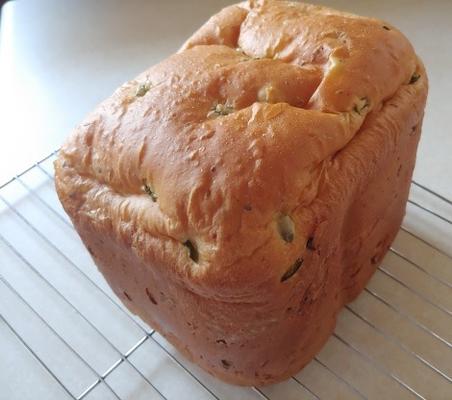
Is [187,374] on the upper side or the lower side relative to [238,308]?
lower

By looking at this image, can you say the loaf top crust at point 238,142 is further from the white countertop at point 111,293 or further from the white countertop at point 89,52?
the white countertop at point 89,52

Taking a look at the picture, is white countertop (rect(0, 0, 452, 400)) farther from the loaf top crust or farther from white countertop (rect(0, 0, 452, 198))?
the loaf top crust

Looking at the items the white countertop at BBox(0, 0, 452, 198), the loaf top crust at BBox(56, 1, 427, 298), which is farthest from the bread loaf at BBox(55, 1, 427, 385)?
the white countertop at BBox(0, 0, 452, 198)

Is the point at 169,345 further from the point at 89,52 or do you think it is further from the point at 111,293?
the point at 89,52

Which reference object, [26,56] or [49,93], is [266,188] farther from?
[26,56]

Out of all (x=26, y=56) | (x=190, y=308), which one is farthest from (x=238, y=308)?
(x=26, y=56)

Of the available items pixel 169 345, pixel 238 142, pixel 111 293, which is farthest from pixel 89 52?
pixel 238 142
